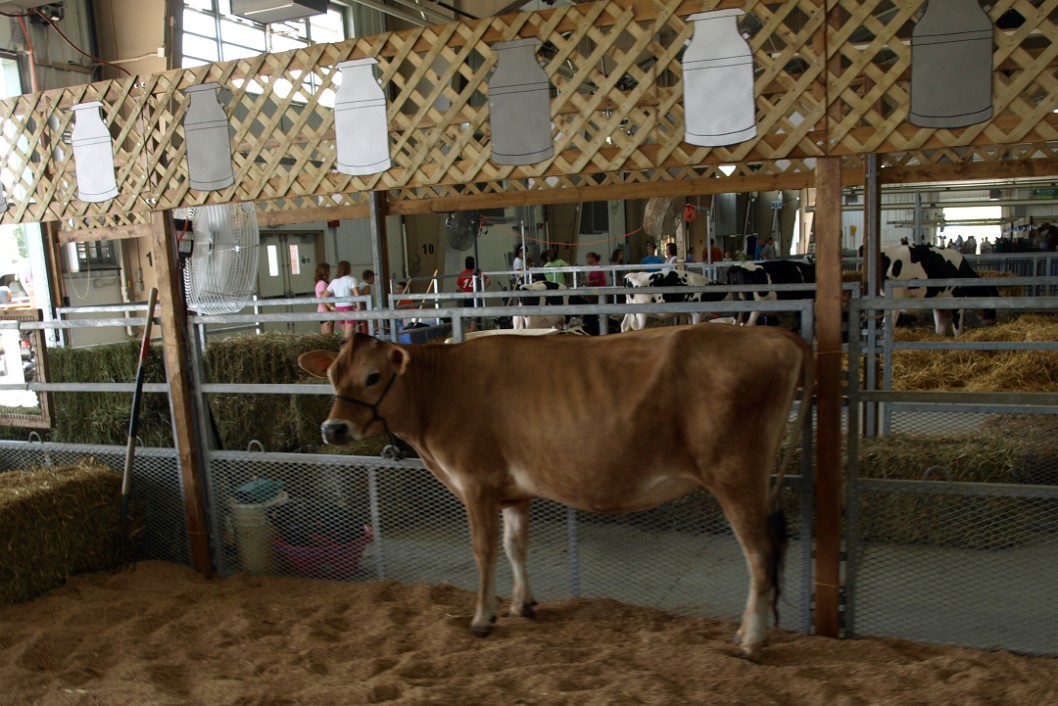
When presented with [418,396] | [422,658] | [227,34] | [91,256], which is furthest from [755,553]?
[227,34]

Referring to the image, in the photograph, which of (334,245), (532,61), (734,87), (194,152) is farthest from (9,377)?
(334,245)

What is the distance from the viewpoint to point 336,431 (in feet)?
11.7

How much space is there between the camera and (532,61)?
387cm

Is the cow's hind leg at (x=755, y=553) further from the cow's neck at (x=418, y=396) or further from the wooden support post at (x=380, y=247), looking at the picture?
the wooden support post at (x=380, y=247)

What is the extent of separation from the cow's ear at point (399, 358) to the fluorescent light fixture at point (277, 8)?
4.35 meters

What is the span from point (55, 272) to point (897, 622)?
10.4 metres

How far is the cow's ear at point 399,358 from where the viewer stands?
361cm

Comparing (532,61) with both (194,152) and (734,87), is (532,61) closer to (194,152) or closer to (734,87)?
(734,87)

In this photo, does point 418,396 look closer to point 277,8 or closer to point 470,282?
point 277,8

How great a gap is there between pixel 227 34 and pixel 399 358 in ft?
44.3

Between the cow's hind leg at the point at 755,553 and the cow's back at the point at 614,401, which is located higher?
the cow's back at the point at 614,401

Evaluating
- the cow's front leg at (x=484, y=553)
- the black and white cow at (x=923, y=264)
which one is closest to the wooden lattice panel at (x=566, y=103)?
the cow's front leg at (x=484, y=553)

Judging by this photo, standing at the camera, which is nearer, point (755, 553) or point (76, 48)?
point (755, 553)

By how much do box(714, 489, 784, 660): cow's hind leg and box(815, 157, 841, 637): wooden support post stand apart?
332 millimetres
